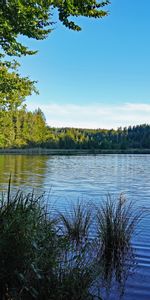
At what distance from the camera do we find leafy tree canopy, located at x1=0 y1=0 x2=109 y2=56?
7255 millimetres

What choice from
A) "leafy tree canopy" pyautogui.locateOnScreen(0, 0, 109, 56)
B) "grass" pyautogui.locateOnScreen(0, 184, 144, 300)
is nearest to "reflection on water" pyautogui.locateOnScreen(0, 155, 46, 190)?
"leafy tree canopy" pyautogui.locateOnScreen(0, 0, 109, 56)

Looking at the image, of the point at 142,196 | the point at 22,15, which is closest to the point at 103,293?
the point at 22,15

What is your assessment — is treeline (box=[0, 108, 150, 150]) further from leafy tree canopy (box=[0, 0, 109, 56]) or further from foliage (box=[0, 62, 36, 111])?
leafy tree canopy (box=[0, 0, 109, 56])

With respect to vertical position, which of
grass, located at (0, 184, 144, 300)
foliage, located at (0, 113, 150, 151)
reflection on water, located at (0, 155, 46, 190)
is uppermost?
foliage, located at (0, 113, 150, 151)

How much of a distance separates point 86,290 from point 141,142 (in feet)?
556

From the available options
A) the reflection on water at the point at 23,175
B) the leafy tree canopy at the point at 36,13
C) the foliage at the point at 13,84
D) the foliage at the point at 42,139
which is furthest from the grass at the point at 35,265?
the foliage at the point at 42,139

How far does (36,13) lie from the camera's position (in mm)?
8914

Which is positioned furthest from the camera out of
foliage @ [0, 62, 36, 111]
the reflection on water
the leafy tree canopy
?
the reflection on water

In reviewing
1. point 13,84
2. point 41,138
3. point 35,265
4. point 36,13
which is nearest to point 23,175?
point 13,84

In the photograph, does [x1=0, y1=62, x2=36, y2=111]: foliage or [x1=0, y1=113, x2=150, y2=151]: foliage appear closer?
[x1=0, y1=62, x2=36, y2=111]: foliage

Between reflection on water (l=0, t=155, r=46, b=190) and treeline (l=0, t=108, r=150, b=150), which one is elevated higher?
treeline (l=0, t=108, r=150, b=150)

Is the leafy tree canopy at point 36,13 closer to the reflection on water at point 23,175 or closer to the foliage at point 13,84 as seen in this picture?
the reflection on water at point 23,175

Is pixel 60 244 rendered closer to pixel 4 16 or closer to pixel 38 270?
pixel 38 270

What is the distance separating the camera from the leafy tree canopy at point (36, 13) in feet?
23.8
